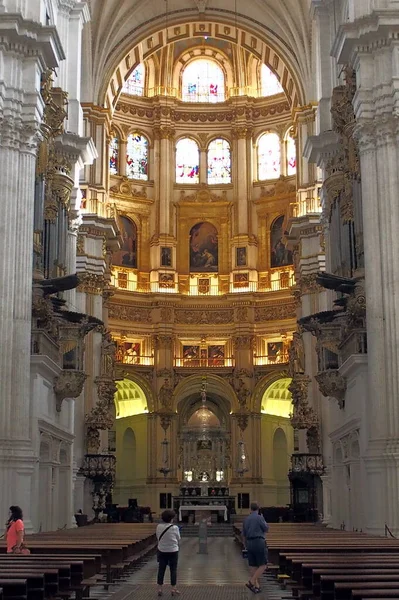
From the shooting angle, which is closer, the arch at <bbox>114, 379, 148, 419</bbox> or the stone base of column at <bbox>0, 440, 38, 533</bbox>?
the stone base of column at <bbox>0, 440, 38, 533</bbox>

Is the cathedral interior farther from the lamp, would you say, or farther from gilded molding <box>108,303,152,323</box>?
the lamp

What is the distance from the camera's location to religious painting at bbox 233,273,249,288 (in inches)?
1953

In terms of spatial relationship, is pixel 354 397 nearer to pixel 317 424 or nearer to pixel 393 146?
pixel 393 146

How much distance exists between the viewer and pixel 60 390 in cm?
2709

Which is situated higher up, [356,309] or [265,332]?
[265,332]

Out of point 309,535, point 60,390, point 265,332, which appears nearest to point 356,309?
point 309,535

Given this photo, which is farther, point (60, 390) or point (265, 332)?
point (265, 332)

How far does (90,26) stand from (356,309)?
2185 cm

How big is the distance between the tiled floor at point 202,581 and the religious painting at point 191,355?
23047 millimetres

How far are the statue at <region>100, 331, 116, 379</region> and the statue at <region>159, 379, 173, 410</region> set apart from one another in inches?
323

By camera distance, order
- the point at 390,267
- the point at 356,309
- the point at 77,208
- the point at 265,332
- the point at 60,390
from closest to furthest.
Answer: the point at 390,267 < the point at 356,309 < the point at 60,390 < the point at 77,208 < the point at 265,332

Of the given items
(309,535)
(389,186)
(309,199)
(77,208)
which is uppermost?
(309,199)

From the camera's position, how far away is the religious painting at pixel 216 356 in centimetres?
4959

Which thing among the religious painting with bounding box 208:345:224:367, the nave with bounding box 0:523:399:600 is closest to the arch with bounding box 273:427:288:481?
the religious painting with bounding box 208:345:224:367
